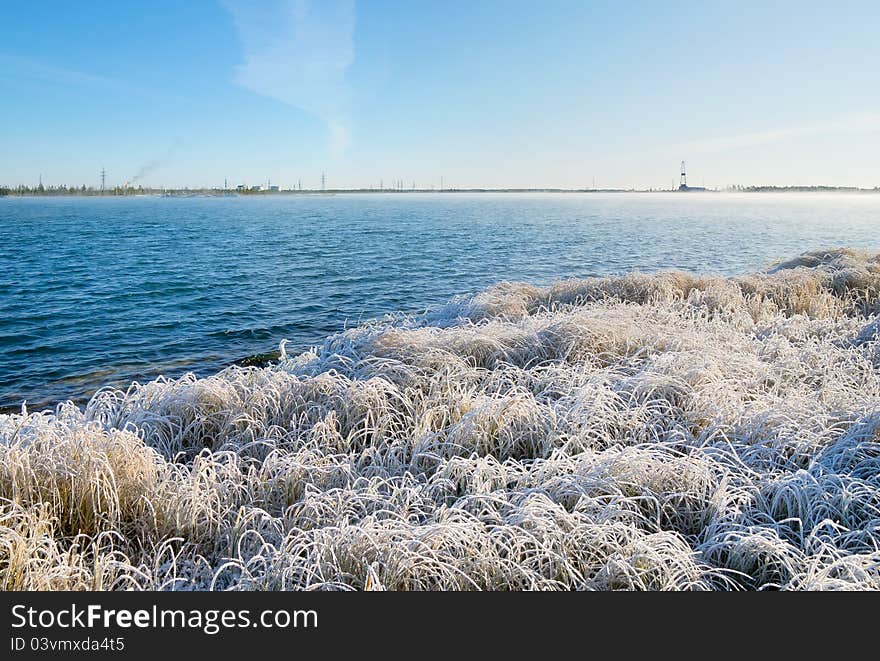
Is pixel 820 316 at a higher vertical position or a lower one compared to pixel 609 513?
higher

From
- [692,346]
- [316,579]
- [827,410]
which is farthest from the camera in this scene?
[692,346]

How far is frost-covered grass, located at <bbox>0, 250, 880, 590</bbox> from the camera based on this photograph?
3865 millimetres

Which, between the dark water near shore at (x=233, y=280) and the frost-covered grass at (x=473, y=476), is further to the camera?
the dark water near shore at (x=233, y=280)

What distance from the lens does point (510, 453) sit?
5.79m

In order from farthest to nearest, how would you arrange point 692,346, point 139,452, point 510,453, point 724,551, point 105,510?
point 692,346 → point 510,453 → point 139,452 → point 105,510 → point 724,551

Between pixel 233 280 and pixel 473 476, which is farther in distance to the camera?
pixel 233 280

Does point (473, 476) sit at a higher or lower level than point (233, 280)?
lower

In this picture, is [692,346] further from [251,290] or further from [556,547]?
[251,290]

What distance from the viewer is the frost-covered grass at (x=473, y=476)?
3.87 m

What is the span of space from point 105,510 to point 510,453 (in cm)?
386

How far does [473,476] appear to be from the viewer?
4.86 metres

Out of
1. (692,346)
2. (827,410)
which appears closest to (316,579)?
(827,410)

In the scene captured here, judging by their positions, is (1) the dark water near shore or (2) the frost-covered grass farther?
(1) the dark water near shore
